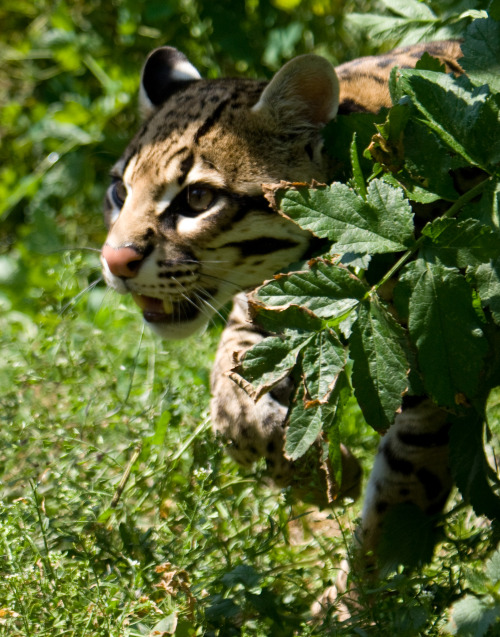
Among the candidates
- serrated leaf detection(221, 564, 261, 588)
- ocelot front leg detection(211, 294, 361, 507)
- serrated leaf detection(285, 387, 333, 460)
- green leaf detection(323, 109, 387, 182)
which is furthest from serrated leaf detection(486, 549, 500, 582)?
green leaf detection(323, 109, 387, 182)

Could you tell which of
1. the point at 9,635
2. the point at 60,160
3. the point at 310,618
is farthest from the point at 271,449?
the point at 60,160

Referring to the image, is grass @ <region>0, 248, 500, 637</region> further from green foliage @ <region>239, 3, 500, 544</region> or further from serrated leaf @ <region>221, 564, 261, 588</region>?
green foliage @ <region>239, 3, 500, 544</region>

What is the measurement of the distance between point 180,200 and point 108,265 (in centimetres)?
39

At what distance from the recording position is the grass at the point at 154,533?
8.44 ft

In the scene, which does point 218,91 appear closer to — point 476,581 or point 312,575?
→ point 312,575

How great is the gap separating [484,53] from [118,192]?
179cm

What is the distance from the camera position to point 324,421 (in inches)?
93.9

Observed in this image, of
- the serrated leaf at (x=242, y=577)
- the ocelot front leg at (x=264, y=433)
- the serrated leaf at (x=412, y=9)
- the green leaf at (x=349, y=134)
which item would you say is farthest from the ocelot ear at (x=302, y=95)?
the serrated leaf at (x=242, y=577)

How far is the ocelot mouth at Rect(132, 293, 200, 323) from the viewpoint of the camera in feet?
11.4

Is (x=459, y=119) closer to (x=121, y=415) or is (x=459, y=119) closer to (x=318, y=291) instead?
(x=318, y=291)

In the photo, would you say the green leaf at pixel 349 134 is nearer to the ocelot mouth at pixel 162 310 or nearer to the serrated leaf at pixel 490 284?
the serrated leaf at pixel 490 284

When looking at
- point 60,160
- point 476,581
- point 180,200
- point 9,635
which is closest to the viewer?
point 476,581

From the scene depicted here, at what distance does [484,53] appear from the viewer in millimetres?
2539

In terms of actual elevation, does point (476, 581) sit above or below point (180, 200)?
below
